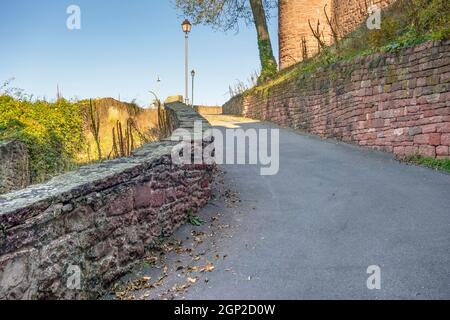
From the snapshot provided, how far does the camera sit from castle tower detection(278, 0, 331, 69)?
1897 cm

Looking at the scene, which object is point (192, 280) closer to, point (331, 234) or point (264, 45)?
point (331, 234)

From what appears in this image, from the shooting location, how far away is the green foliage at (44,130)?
10.2 metres

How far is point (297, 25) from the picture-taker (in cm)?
1917

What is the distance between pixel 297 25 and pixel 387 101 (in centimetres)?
1138

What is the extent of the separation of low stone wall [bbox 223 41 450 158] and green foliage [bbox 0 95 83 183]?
289 inches

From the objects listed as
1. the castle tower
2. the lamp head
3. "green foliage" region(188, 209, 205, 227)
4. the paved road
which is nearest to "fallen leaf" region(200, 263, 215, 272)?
the paved road

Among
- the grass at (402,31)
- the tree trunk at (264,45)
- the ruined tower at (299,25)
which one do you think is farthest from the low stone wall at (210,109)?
the grass at (402,31)

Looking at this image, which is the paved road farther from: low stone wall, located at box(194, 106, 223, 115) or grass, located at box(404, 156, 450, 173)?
low stone wall, located at box(194, 106, 223, 115)

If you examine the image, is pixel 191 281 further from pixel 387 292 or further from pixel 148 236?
pixel 387 292

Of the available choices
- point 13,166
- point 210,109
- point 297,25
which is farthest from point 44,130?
point 210,109

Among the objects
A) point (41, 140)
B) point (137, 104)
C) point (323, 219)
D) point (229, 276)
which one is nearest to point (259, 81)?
point (137, 104)

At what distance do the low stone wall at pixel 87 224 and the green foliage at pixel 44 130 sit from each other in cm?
634

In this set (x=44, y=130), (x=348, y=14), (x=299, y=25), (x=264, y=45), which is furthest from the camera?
(x=299, y=25)
